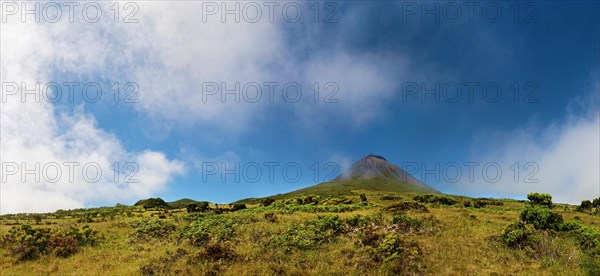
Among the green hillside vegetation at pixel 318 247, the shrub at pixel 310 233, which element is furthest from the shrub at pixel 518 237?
the shrub at pixel 310 233

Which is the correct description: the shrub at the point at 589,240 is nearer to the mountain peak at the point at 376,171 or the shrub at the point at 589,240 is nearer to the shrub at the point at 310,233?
the shrub at the point at 310,233

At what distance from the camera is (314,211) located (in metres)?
37.8

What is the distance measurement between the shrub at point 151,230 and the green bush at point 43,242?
128 inches

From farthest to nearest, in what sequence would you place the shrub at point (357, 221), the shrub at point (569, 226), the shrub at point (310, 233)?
the shrub at point (357, 221) < the shrub at point (569, 226) < the shrub at point (310, 233)

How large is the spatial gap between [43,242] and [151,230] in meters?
7.69

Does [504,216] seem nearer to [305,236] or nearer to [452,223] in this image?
[452,223]

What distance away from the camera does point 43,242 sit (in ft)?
81.1

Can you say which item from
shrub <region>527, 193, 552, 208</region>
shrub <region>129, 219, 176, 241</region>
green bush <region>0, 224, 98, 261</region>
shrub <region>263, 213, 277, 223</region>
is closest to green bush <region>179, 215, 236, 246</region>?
shrub <region>129, 219, 176, 241</region>

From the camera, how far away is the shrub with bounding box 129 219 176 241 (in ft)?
94.5

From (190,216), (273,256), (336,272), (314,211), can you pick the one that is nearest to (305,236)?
(273,256)

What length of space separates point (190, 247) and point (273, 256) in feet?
23.2

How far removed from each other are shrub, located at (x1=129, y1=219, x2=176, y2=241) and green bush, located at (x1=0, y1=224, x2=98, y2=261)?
3247mm

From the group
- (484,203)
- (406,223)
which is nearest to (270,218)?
(406,223)

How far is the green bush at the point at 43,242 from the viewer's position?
2383 cm
